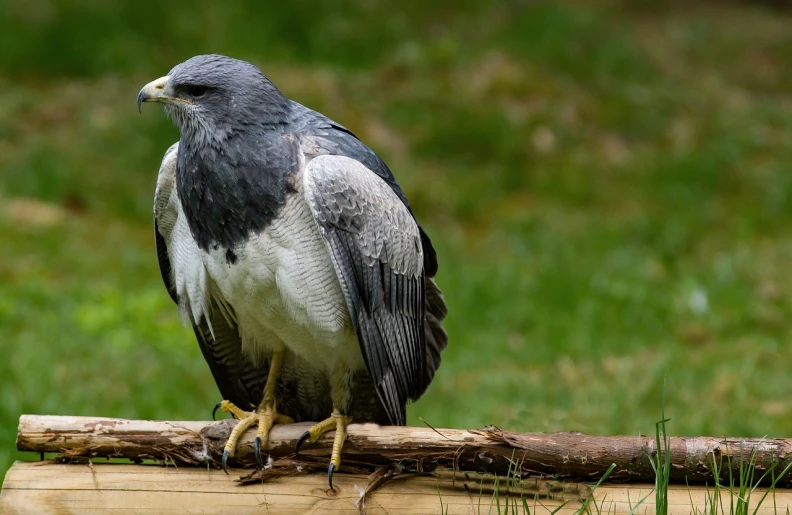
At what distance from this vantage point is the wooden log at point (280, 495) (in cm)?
315

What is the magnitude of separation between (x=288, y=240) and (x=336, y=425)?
677 millimetres

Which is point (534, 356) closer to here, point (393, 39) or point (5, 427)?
point (5, 427)

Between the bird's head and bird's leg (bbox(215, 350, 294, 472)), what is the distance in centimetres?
90

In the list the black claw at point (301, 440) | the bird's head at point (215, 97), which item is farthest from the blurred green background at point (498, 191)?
the bird's head at point (215, 97)

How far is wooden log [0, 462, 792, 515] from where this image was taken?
3154 mm

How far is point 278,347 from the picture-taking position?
12.7 feet

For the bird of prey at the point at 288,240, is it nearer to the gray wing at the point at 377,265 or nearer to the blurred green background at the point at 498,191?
the gray wing at the point at 377,265

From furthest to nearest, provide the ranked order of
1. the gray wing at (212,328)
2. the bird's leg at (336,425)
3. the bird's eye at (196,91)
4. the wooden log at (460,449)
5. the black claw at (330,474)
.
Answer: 1. the gray wing at (212,328)
2. the bird's eye at (196,91)
3. the bird's leg at (336,425)
4. the black claw at (330,474)
5. the wooden log at (460,449)

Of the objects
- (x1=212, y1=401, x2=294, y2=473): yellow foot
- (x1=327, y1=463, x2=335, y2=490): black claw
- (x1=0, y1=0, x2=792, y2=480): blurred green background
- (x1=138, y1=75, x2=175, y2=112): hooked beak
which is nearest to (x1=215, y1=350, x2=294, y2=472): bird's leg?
(x1=212, y1=401, x2=294, y2=473): yellow foot

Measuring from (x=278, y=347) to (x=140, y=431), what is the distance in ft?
2.26

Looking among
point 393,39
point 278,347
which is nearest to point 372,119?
point 393,39

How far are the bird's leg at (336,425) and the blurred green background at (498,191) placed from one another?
1.63 m

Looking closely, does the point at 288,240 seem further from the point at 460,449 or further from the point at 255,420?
the point at 460,449

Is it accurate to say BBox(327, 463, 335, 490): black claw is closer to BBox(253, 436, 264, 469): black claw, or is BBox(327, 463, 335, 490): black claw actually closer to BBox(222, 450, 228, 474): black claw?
BBox(253, 436, 264, 469): black claw
